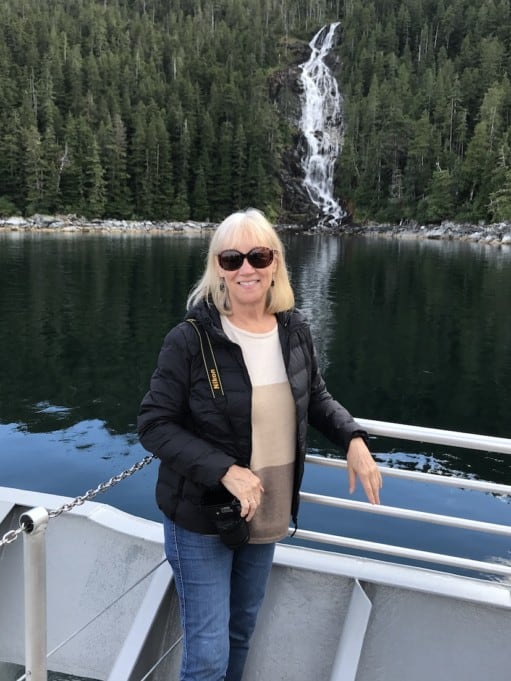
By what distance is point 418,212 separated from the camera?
85.4 meters

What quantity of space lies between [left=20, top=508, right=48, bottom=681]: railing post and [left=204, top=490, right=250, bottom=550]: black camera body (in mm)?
620

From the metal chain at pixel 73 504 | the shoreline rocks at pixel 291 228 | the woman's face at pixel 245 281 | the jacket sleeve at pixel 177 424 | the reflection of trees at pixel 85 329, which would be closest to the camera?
the metal chain at pixel 73 504

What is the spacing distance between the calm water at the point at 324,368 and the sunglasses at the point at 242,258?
5866mm

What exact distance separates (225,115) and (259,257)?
111m

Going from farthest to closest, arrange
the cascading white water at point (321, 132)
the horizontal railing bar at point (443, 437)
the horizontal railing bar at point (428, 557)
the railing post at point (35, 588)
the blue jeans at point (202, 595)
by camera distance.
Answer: the cascading white water at point (321, 132)
the horizontal railing bar at point (428, 557)
the horizontal railing bar at point (443, 437)
the blue jeans at point (202, 595)
the railing post at point (35, 588)

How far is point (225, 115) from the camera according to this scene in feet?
346

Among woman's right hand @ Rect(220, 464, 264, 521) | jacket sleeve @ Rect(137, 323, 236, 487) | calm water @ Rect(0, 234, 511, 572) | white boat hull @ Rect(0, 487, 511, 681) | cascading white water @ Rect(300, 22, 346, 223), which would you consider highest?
cascading white water @ Rect(300, 22, 346, 223)

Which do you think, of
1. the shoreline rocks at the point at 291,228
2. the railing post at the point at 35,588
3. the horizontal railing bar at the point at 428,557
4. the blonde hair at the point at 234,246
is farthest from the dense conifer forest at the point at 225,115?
the railing post at the point at 35,588

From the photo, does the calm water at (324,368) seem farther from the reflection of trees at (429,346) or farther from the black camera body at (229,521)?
the black camera body at (229,521)

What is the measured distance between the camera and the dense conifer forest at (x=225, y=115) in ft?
277

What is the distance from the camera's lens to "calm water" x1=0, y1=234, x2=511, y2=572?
8367 millimetres

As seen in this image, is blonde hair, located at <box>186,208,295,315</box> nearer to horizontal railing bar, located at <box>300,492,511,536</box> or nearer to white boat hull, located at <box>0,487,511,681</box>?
horizontal railing bar, located at <box>300,492,511,536</box>

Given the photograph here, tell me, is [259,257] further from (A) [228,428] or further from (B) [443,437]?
(B) [443,437]

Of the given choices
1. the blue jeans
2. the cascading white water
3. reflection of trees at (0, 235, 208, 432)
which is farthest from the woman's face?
the cascading white water
